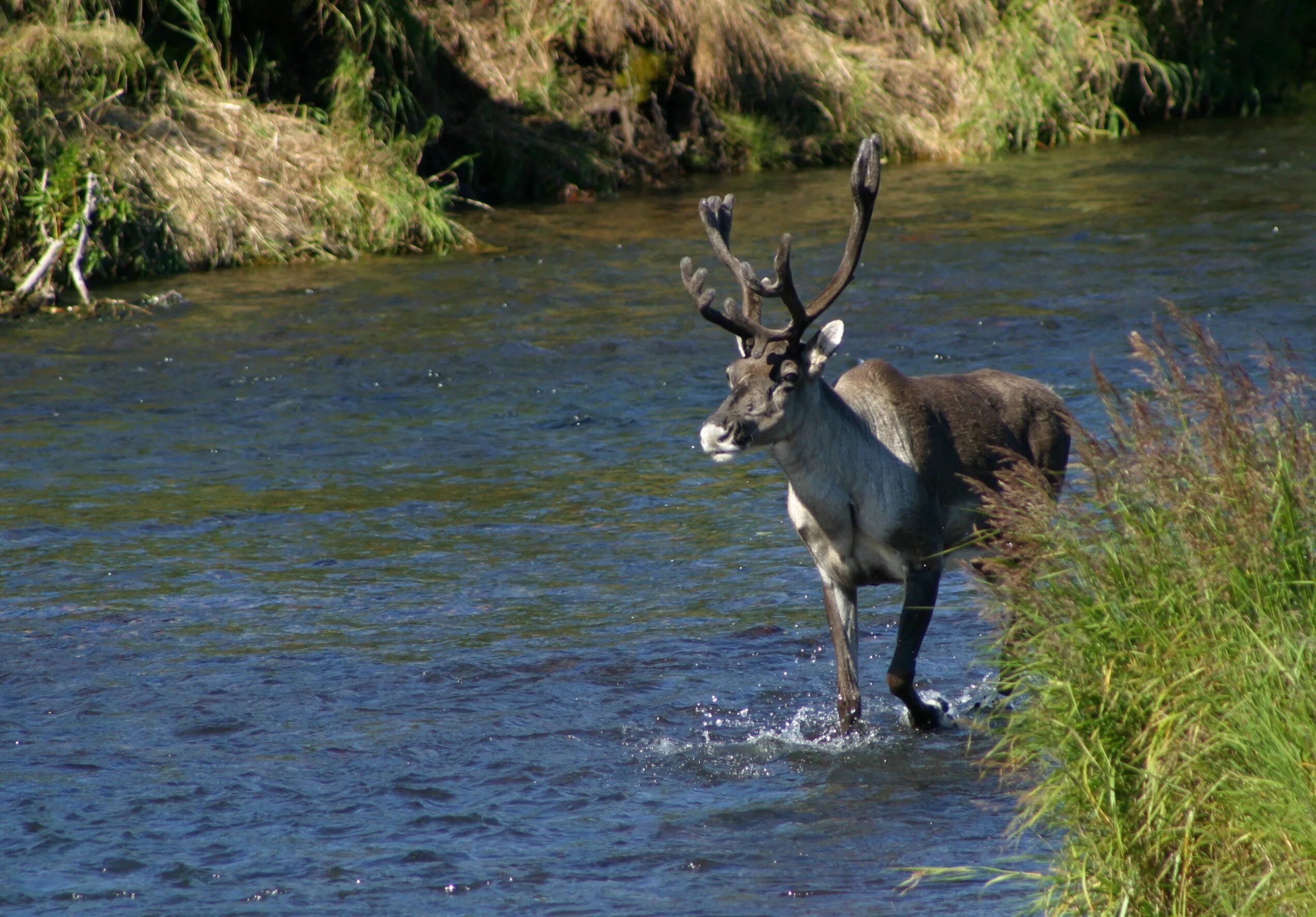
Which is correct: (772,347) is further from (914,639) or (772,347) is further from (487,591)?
(487,591)

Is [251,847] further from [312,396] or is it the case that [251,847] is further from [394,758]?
[312,396]

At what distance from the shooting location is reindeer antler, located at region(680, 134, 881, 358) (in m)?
6.56

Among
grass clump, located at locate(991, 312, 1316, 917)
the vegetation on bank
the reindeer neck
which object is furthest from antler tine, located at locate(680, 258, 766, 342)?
the vegetation on bank

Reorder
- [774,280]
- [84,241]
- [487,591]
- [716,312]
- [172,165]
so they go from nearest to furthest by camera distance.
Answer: [716,312], [774,280], [487,591], [84,241], [172,165]

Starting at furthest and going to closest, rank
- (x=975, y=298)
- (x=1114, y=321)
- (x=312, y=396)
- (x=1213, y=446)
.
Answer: (x=975, y=298) → (x=1114, y=321) → (x=312, y=396) → (x=1213, y=446)

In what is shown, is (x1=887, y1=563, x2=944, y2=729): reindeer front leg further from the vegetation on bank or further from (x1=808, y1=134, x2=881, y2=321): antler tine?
the vegetation on bank

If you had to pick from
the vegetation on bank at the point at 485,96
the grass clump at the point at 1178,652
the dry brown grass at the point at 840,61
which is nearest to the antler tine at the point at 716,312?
the grass clump at the point at 1178,652

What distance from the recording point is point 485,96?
21.7 metres

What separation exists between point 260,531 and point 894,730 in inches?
178

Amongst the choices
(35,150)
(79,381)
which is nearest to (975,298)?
(79,381)

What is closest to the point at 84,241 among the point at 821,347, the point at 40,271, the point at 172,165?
the point at 40,271

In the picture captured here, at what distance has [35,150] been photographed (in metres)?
15.9

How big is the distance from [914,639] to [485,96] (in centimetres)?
1624

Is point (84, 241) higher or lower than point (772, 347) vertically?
lower
